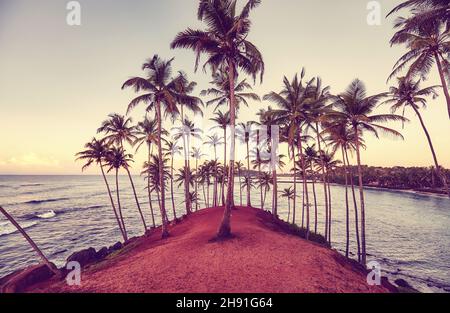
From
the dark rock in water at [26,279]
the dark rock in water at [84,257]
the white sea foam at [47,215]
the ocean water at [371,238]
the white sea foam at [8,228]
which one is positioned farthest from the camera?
the white sea foam at [47,215]

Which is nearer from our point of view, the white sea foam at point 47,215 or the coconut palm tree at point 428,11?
the coconut palm tree at point 428,11

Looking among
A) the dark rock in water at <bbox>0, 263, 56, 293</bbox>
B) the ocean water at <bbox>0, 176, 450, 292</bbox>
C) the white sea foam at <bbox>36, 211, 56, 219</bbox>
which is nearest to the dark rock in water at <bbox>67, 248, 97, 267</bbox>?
the ocean water at <bbox>0, 176, 450, 292</bbox>

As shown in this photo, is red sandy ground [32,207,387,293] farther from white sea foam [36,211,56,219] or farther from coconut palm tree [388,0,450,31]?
white sea foam [36,211,56,219]

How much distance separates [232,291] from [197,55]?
1126 cm

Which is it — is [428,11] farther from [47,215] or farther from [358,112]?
[47,215]

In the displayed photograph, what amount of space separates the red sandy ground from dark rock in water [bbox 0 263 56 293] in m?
0.73

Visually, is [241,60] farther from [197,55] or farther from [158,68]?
[158,68]

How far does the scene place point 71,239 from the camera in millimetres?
30984

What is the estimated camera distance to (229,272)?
8.66 metres

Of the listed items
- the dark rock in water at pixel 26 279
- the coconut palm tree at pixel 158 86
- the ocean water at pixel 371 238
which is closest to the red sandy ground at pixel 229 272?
the dark rock in water at pixel 26 279

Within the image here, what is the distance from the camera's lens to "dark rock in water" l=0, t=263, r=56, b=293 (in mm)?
9664

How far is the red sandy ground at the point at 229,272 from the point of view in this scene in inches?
308

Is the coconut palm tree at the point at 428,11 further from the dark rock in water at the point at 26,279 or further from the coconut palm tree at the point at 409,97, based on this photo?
the dark rock in water at the point at 26,279

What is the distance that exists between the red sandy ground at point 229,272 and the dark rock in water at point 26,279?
2.38 feet
